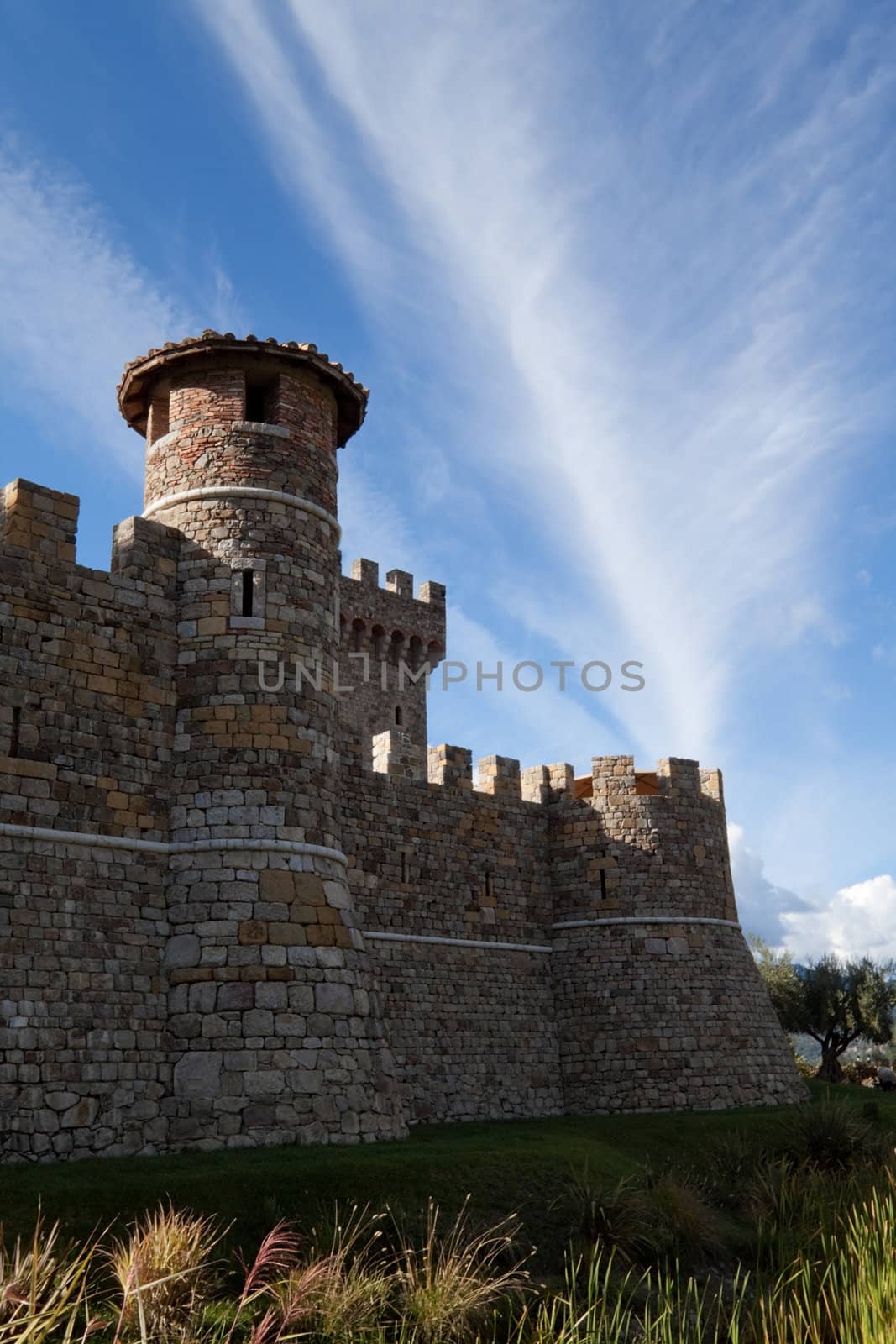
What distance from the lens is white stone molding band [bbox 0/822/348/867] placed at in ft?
38.6

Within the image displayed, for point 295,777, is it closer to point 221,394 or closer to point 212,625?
point 212,625

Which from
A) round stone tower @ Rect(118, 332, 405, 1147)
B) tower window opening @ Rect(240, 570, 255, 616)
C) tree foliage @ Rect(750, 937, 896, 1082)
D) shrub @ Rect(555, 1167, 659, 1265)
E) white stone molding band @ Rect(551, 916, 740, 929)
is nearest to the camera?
shrub @ Rect(555, 1167, 659, 1265)

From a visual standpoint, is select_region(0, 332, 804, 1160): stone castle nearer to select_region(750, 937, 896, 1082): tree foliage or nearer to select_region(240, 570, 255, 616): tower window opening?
select_region(240, 570, 255, 616): tower window opening

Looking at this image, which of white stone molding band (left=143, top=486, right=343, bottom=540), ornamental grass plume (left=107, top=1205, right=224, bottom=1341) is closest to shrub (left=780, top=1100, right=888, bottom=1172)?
ornamental grass plume (left=107, top=1205, right=224, bottom=1341)

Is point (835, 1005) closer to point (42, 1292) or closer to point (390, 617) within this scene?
point (390, 617)

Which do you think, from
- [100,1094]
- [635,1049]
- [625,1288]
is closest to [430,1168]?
[625,1288]

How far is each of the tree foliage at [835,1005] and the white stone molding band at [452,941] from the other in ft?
36.7

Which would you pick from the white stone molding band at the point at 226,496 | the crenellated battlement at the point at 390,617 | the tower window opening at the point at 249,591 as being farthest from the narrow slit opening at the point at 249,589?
the crenellated battlement at the point at 390,617

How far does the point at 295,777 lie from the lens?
520 inches

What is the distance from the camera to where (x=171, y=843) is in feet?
41.6

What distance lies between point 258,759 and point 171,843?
1291 millimetres

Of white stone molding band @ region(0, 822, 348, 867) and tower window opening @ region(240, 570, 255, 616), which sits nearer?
white stone molding band @ region(0, 822, 348, 867)

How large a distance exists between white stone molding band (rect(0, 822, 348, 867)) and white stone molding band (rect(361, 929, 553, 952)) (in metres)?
3.32

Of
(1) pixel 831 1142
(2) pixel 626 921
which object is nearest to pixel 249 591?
(2) pixel 626 921
